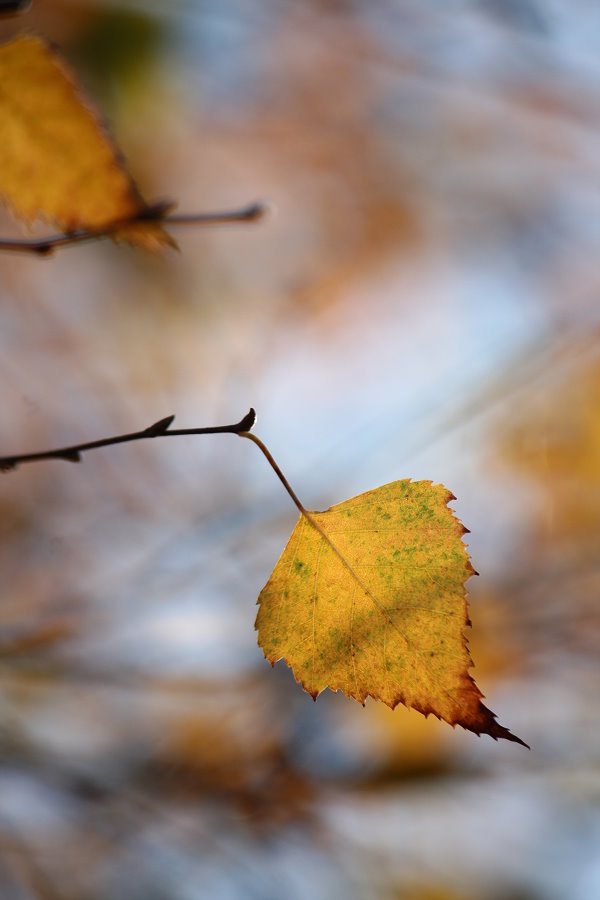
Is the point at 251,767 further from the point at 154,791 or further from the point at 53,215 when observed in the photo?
the point at 53,215

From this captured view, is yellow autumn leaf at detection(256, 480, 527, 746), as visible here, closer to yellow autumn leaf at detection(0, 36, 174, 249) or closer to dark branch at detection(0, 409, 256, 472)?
dark branch at detection(0, 409, 256, 472)

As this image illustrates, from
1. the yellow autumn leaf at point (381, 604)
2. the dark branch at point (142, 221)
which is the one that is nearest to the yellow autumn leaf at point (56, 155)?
the dark branch at point (142, 221)

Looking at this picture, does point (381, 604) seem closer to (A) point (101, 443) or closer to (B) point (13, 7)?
(A) point (101, 443)

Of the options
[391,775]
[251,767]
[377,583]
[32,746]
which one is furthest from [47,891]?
[377,583]

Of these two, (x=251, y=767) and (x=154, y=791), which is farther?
(x=251, y=767)

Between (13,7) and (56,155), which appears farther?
(56,155)

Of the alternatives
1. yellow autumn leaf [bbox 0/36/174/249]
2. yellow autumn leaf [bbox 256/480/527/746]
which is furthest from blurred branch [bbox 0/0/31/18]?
yellow autumn leaf [bbox 256/480/527/746]

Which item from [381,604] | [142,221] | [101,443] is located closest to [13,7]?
[142,221]
